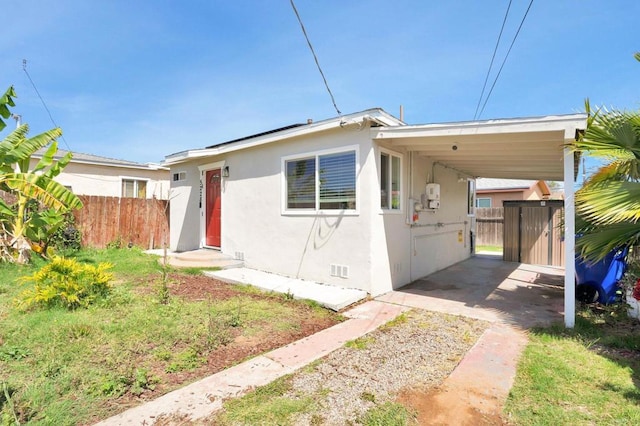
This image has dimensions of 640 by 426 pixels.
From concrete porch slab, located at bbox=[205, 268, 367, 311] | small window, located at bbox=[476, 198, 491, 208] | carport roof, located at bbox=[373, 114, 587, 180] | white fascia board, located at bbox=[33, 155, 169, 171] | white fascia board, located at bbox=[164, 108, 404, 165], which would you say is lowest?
concrete porch slab, located at bbox=[205, 268, 367, 311]

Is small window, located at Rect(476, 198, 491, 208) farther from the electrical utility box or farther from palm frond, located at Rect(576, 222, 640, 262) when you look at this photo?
palm frond, located at Rect(576, 222, 640, 262)

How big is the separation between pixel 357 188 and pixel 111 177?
1268 cm

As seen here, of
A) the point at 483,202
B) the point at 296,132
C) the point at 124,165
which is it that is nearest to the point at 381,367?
the point at 296,132

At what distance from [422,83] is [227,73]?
6.69 metres

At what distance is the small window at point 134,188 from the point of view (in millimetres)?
14863

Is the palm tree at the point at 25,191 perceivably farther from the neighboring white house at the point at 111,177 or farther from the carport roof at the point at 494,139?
the carport roof at the point at 494,139

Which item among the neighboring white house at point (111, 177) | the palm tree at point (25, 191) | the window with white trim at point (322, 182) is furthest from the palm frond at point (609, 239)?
the neighboring white house at point (111, 177)

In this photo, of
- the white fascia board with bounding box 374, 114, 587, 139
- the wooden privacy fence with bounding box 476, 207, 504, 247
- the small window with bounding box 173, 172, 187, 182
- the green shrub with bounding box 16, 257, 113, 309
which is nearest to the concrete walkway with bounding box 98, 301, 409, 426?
the green shrub with bounding box 16, 257, 113, 309

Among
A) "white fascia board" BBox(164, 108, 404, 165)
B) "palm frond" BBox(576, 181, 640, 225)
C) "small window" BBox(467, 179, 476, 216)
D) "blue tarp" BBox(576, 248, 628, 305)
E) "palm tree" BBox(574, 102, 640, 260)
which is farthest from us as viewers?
"small window" BBox(467, 179, 476, 216)

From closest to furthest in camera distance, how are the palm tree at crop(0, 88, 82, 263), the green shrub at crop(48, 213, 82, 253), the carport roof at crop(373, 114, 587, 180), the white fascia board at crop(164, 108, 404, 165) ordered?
the carport roof at crop(373, 114, 587, 180) → the white fascia board at crop(164, 108, 404, 165) → the palm tree at crop(0, 88, 82, 263) → the green shrub at crop(48, 213, 82, 253)

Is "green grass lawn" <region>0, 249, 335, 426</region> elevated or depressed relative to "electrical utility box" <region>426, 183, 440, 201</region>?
depressed

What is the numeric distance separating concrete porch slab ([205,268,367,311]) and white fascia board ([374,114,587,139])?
2.98m

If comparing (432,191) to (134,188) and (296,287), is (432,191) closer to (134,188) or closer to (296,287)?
(296,287)

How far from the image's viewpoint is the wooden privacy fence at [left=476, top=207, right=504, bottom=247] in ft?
53.5
